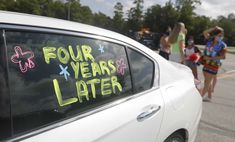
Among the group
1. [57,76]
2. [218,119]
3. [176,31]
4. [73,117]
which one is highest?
[176,31]

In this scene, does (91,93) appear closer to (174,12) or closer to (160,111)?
(160,111)

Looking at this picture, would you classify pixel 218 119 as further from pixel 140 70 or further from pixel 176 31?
pixel 140 70

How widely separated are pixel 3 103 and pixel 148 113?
3.94ft

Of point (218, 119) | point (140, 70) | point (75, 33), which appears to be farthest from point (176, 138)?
point (218, 119)

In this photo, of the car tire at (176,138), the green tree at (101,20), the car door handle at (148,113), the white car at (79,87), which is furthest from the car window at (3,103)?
the green tree at (101,20)

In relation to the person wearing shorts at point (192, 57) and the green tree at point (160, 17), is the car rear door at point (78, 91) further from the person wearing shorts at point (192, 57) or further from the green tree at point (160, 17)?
the green tree at point (160, 17)

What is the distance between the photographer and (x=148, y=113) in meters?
2.54

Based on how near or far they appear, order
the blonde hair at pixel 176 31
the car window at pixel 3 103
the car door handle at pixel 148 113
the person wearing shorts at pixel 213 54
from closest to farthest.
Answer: the car window at pixel 3 103
the car door handle at pixel 148 113
the person wearing shorts at pixel 213 54
the blonde hair at pixel 176 31

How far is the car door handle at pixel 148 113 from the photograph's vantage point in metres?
2.44

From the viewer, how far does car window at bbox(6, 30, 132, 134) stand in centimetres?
179

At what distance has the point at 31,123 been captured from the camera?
1.79m

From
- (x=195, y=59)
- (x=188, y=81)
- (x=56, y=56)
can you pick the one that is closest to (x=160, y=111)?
(x=188, y=81)

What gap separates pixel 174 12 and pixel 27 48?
75361 millimetres

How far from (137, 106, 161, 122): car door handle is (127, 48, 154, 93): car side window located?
0.19m
